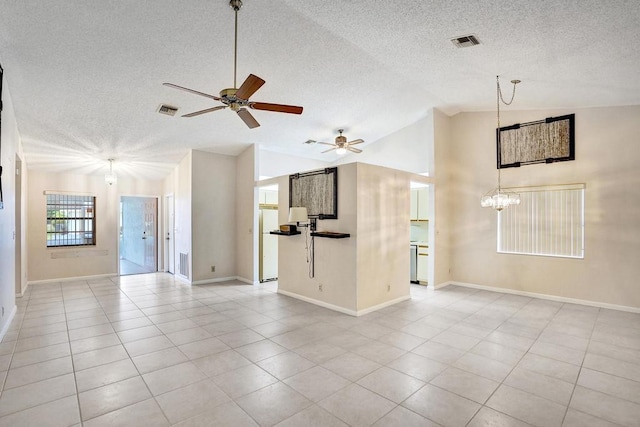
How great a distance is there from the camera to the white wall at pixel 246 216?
266 inches

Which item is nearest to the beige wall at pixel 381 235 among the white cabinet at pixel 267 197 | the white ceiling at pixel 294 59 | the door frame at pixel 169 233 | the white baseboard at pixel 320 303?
the white baseboard at pixel 320 303

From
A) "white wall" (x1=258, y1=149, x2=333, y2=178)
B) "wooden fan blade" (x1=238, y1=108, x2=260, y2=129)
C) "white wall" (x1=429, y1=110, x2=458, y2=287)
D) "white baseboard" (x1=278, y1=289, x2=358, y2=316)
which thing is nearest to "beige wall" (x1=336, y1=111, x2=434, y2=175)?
"white wall" (x1=429, y1=110, x2=458, y2=287)

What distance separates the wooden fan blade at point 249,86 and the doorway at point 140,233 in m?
6.99

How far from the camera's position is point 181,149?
21.7ft

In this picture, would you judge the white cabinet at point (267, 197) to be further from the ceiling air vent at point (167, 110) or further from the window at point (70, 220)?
the window at point (70, 220)

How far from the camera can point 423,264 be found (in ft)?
22.2

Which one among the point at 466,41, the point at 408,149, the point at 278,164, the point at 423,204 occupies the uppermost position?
the point at 466,41

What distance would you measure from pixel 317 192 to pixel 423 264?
9.91 ft

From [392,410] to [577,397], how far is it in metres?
1.49

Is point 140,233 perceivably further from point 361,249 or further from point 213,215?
point 361,249

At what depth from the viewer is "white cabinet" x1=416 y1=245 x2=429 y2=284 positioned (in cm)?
670

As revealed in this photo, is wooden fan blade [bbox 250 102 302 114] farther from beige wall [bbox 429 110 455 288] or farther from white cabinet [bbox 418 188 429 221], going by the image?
white cabinet [bbox 418 188 429 221]

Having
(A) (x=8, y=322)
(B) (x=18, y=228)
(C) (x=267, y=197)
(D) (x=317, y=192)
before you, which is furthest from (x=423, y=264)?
(B) (x=18, y=228)

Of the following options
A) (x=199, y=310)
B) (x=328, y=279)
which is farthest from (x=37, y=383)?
(x=328, y=279)
